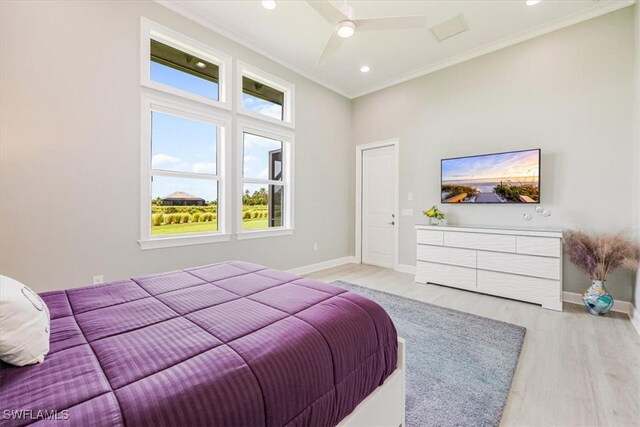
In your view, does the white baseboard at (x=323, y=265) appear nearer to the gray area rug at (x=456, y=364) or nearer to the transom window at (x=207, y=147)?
the transom window at (x=207, y=147)

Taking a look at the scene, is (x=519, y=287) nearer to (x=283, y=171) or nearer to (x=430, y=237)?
(x=430, y=237)

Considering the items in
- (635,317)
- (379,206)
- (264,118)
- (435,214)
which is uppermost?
(264,118)

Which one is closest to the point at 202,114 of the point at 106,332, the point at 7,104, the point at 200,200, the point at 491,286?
the point at 200,200

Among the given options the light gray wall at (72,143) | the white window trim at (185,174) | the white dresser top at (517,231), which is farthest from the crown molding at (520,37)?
the light gray wall at (72,143)

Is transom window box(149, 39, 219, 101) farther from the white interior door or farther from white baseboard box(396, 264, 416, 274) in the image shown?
white baseboard box(396, 264, 416, 274)

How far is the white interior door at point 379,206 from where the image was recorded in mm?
4785

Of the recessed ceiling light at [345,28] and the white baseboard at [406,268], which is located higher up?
the recessed ceiling light at [345,28]

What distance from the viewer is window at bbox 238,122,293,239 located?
3.74 m

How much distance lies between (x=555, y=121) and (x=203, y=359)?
4.25 meters

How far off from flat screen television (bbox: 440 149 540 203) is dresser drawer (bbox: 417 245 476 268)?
74 centimetres

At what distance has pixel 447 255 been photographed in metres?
3.68

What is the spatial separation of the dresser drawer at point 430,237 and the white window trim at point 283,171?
6.18 feet

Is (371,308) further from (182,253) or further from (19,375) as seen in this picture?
(182,253)

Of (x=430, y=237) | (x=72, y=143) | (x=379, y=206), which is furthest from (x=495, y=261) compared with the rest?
(x=72, y=143)
